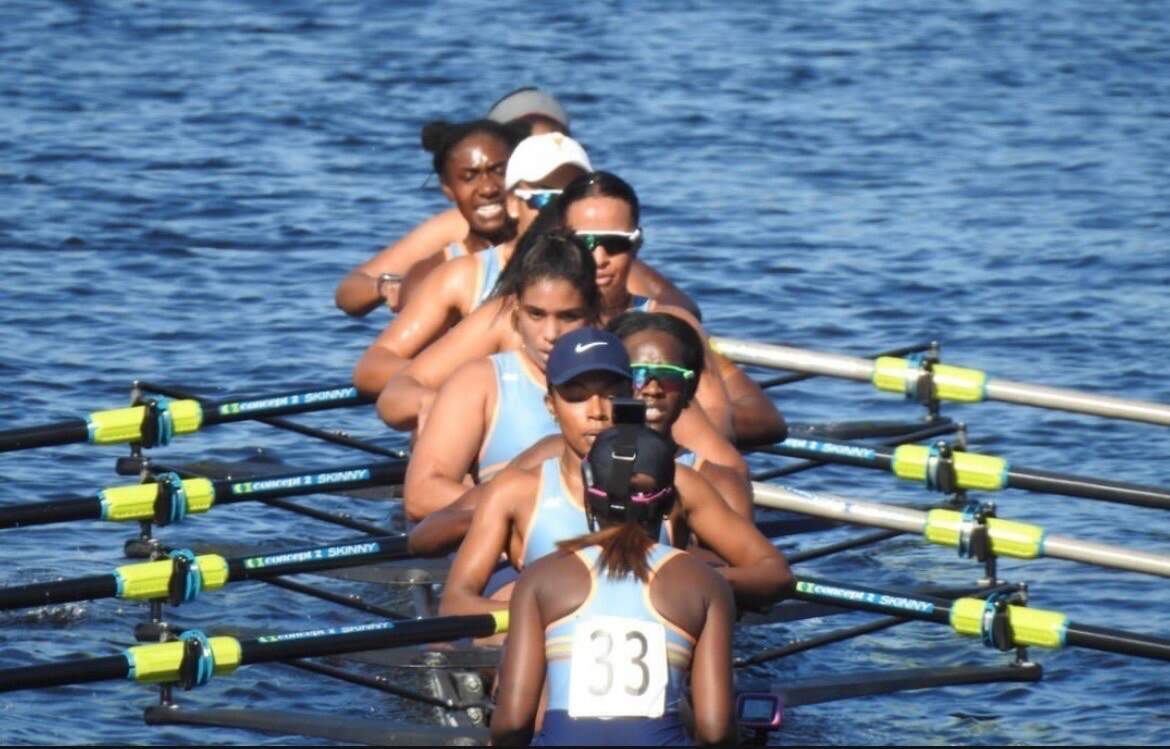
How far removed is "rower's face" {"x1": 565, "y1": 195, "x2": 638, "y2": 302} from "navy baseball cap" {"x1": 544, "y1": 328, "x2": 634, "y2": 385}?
59.5 inches

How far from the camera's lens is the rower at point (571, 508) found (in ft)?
22.8

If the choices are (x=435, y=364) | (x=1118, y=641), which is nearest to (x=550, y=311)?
(x=435, y=364)

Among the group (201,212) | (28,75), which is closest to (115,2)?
(28,75)

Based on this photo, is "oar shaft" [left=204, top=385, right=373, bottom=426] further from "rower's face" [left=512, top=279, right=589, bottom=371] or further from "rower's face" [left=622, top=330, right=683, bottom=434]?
"rower's face" [left=622, top=330, right=683, bottom=434]

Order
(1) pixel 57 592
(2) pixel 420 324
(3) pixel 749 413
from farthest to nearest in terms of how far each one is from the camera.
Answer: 1. (2) pixel 420 324
2. (3) pixel 749 413
3. (1) pixel 57 592

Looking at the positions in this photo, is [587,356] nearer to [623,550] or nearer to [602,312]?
A: [623,550]

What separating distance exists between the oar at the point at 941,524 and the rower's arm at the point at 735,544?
1927 millimetres

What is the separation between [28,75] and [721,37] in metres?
6.40

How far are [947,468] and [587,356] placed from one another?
369 cm

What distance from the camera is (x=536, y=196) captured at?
9219mm

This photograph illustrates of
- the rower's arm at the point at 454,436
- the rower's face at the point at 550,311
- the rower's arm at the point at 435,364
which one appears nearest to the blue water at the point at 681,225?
the rower's arm at the point at 435,364

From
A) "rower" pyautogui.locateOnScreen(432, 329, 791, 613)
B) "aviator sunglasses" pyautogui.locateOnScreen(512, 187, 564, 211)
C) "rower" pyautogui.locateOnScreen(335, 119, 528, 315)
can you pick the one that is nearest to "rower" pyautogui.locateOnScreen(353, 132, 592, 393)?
"aviator sunglasses" pyautogui.locateOnScreen(512, 187, 564, 211)

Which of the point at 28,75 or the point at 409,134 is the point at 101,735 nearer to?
the point at 409,134

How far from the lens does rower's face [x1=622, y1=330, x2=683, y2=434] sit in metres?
7.43
